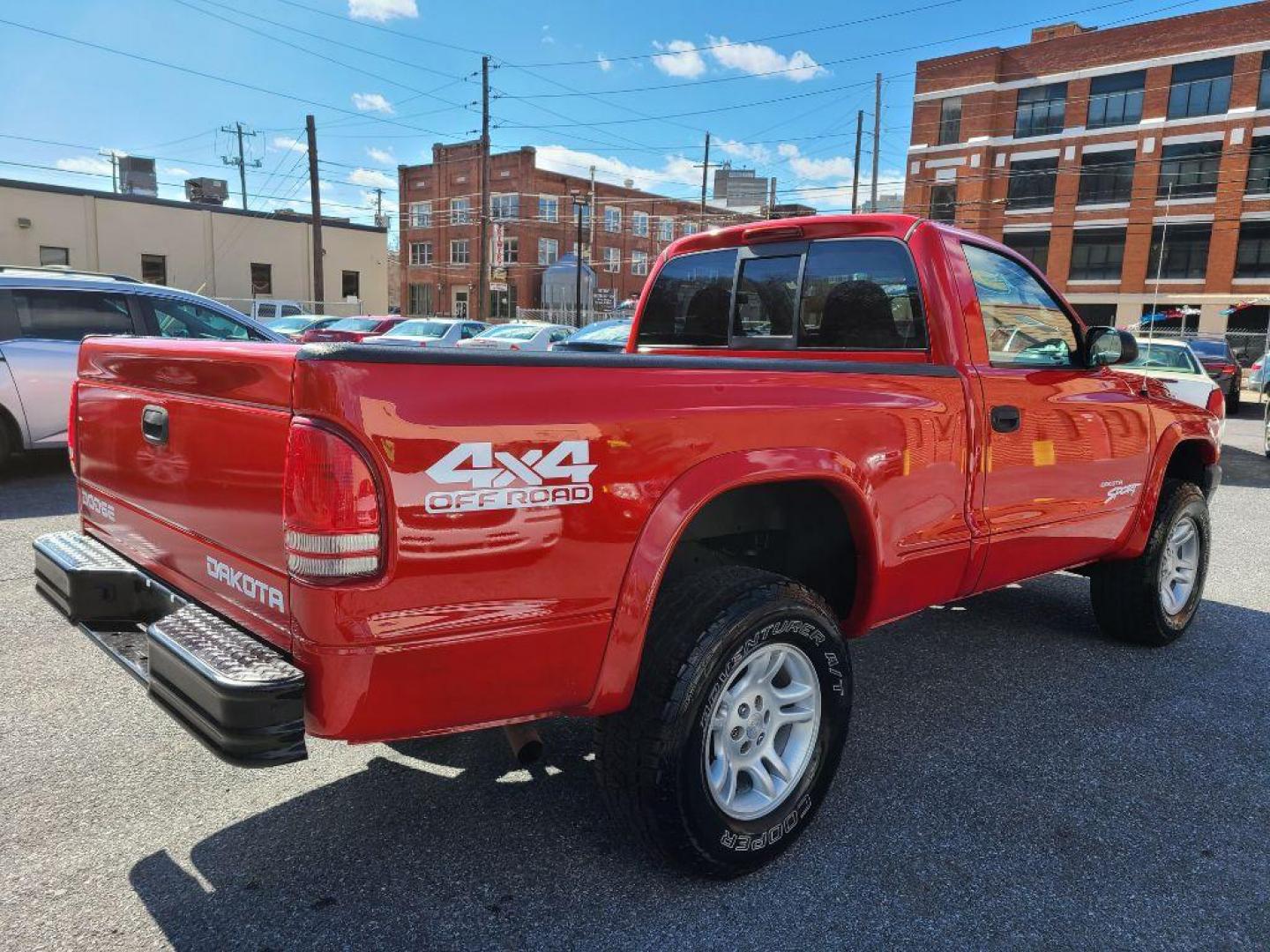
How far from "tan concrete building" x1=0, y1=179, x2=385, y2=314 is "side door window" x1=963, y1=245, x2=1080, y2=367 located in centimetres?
3189

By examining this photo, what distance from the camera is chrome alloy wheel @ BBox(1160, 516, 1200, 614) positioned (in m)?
4.60

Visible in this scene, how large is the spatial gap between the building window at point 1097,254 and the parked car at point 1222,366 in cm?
2401

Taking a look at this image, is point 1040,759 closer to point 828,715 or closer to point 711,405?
point 828,715

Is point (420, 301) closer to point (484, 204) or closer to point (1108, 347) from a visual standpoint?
point (484, 204)

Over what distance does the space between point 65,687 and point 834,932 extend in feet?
10.7

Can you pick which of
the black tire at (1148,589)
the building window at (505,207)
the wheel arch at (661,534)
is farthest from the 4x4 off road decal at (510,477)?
the building window at (505,207)

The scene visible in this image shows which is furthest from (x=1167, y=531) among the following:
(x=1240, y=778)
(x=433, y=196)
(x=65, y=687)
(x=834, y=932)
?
(x=433, y=196)

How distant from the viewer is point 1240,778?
3221mm

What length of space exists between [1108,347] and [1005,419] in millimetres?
1002

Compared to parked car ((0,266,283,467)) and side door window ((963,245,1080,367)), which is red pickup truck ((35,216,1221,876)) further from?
parked car ((0,266,283,467))

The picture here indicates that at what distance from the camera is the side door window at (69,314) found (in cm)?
773

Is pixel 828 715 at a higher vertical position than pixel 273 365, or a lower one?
lower

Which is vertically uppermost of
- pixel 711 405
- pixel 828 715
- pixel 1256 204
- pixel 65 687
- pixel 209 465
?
pixel 1256 204

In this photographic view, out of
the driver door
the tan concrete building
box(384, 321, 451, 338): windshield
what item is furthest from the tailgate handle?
the tan concrete building
